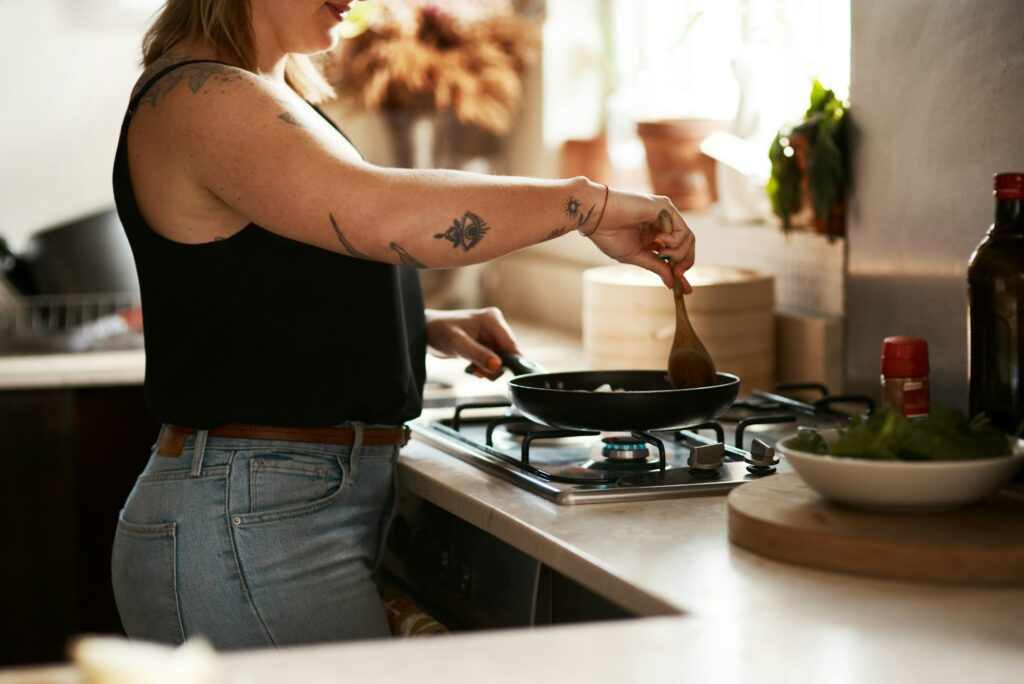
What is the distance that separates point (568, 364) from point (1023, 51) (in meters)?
1.16

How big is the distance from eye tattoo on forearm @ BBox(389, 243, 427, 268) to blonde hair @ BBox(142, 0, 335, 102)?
13.1 inches

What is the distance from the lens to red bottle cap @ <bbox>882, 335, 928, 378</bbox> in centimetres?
150

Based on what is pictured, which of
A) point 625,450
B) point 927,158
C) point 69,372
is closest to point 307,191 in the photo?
point 625,450

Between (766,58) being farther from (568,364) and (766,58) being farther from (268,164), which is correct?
(268,164)

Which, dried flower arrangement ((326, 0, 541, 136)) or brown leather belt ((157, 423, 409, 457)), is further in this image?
dried flower arrangement ((326, 0, 541, 136))

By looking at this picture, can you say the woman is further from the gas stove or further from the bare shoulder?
the gas stove

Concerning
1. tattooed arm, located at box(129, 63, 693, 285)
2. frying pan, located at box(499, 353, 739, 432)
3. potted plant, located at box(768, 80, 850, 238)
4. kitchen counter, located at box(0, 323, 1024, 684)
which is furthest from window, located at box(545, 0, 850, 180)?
kitchen counter, located at box(0, 323, 1024, 684)

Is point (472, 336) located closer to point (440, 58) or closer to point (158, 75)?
point (158, 75)

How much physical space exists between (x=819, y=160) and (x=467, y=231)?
90 cm

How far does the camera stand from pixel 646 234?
5.21ft

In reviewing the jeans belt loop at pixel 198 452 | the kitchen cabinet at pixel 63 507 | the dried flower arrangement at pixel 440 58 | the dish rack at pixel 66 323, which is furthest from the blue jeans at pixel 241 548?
the dried flower arrangement at pixel 440 58

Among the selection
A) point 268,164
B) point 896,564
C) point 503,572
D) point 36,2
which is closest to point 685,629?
point 896,564

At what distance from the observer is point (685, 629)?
98 centimetres

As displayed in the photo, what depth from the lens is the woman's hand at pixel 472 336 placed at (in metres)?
1.87
